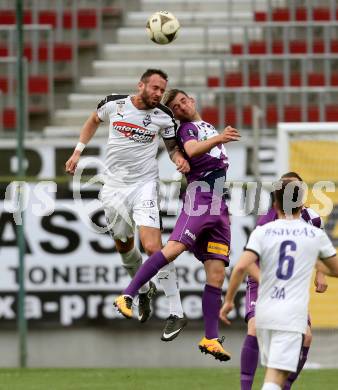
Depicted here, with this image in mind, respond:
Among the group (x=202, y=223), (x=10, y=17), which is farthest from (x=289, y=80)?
(x=202, y=223)

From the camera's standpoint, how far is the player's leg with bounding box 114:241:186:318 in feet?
34.8

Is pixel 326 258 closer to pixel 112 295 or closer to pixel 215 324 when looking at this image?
pixel 215 324

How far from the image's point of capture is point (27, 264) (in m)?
14.6

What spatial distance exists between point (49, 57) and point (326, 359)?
624 cm

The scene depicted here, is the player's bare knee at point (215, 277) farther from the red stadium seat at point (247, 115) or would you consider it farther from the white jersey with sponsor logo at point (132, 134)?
the red stadium seat at point (247, 115)

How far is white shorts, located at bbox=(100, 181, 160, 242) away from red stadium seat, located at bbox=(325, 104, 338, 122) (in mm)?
5835

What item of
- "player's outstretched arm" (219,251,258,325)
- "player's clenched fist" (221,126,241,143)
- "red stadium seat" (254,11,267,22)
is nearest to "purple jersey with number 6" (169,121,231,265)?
"player's clenched fist" (221,126,241,143)

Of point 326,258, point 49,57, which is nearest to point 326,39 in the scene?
point 49,57

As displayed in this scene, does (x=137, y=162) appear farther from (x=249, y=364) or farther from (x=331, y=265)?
(x=331, y=265)

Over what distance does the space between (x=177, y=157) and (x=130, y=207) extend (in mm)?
795

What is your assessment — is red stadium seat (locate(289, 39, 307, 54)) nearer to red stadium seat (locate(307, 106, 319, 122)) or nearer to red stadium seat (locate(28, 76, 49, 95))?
red stadium seat (locate(307, 106, 319, 122))

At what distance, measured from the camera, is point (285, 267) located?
836 centimetres

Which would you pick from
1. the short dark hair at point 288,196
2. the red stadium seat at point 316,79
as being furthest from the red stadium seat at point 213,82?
the short dark hair at point 288,196

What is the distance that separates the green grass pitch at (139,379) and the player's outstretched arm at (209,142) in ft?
8.99
